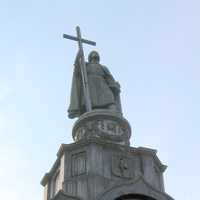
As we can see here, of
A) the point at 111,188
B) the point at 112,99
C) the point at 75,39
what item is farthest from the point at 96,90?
the point at 111,188

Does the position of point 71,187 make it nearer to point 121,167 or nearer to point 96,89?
point 121,167

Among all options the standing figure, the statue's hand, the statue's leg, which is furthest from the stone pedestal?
the statue's hand

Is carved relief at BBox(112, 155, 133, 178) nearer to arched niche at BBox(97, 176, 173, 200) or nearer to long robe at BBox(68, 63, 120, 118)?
arched niche at BBox(97, 176, 173, 200)

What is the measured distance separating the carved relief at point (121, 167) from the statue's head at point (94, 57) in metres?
4.68

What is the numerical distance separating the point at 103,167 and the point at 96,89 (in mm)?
3650

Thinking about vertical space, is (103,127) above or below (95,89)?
below

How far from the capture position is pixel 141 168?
14.3 meters

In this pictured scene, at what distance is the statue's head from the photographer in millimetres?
17969

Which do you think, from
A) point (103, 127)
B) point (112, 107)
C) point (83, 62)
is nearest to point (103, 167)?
point (103, 127)

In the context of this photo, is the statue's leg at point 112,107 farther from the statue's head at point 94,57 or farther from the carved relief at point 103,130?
the statue's head at point 94,57

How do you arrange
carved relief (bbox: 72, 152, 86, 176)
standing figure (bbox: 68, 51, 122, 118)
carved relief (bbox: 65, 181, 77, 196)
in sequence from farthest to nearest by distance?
standing figure (bbox: 68, 51, 122, 118) < carved relief (bbox: 72, 152, 86, 176) < carved relief (bbox: 65, 181, 77, 196)

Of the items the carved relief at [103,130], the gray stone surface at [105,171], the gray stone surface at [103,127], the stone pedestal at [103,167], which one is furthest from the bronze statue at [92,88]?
the gray stone surface at [105,171]

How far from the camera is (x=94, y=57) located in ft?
59.0

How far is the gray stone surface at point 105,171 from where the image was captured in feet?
43.3
